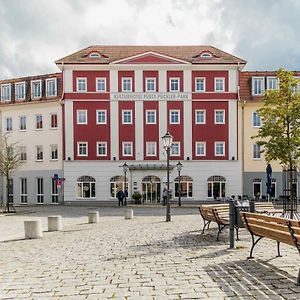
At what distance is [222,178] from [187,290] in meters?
38.3

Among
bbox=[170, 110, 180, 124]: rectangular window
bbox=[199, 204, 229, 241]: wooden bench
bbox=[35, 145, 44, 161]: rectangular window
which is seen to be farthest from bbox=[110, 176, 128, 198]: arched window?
bbox=[199, 204, 229, 241]: wooden bench

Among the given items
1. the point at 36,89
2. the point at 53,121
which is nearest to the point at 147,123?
the point at 53,121

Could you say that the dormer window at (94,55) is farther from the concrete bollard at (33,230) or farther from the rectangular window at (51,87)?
the concrete bollard at (33,230)

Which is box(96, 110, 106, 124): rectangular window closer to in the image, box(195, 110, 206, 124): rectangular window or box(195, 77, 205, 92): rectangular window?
box(195, 110, 206, 124): rectangular window

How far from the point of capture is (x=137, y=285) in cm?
702

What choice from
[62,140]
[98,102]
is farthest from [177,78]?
[62,140]

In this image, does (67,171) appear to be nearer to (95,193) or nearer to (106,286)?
(95,193)

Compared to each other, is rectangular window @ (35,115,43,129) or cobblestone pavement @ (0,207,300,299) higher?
rectangular window @ (35,115,43,129)

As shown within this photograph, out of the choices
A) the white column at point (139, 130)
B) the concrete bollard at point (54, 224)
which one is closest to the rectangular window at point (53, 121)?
the white column at point (139, 130)

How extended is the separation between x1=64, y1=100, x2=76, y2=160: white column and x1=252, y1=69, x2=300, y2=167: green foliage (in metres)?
27.6

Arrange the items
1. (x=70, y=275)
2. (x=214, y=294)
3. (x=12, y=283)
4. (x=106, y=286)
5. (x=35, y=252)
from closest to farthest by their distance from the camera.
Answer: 1. (x=214, y=294)
2. (x=106, y=286)
3. (x=12, y=283)
4. (x=70, y=275)
5. (x=35, y=252)

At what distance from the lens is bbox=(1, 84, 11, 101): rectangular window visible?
49.7 meters

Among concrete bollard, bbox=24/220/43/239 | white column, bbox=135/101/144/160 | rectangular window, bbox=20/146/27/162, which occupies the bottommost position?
concrete bollard, bbox=24/220/43/239

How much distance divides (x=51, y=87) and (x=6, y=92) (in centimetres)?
581
